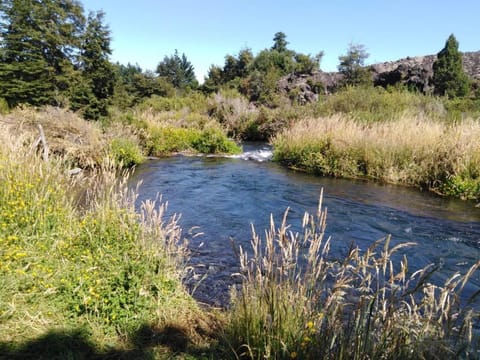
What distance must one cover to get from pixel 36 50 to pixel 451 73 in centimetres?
3066

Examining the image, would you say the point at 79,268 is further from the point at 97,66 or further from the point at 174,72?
the point at 174,72

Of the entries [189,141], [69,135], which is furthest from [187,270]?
[189,141]

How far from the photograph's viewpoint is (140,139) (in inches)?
540

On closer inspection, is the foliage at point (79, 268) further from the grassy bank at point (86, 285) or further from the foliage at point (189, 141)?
the foliage at point (189, 141)

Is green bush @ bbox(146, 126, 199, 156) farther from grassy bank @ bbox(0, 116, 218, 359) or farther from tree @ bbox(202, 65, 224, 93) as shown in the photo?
tree @ bbox(202, 65, 224, 93)

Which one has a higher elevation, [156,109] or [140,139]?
[156,109]

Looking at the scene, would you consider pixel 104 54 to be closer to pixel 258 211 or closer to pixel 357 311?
pixel 258 211

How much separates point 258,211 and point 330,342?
467 centimetres

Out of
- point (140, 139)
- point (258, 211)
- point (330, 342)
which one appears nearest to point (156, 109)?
point (140, 139)

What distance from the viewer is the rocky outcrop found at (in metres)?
28.7

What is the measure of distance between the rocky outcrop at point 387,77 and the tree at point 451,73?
3.74ft

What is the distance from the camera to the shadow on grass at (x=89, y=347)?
2270mm

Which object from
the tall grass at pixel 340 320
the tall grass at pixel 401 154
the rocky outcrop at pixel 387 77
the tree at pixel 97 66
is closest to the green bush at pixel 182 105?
the tree at pixel 97 66

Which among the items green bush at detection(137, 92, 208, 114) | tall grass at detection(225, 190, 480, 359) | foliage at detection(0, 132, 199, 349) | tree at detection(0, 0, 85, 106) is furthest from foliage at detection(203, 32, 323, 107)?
tall grass at detection(225, 190, 480, 359)
